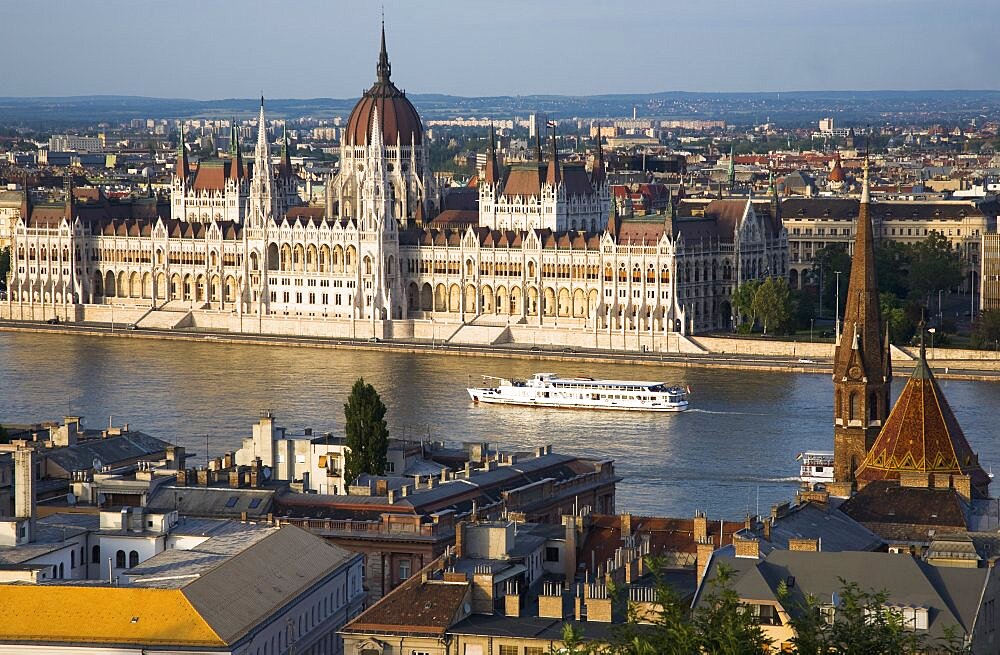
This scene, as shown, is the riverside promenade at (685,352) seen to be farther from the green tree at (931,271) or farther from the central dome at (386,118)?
the green tree at (931,271)

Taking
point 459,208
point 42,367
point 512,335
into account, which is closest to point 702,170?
A: point 459,208

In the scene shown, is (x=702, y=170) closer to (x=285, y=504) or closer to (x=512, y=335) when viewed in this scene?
(x=512, y=335)

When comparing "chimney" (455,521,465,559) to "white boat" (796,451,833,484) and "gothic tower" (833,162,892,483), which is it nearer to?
"gothic tower" (833,162,892,483)

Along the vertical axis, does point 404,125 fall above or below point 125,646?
above

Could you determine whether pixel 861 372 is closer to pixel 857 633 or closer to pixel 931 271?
pixel 857 633

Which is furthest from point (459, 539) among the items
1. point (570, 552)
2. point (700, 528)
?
point (700, 528)

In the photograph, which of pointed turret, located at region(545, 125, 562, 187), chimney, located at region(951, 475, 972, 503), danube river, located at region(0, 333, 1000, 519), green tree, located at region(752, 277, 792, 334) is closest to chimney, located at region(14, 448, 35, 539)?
chimney, located at region(951, 475, 972, 503)
